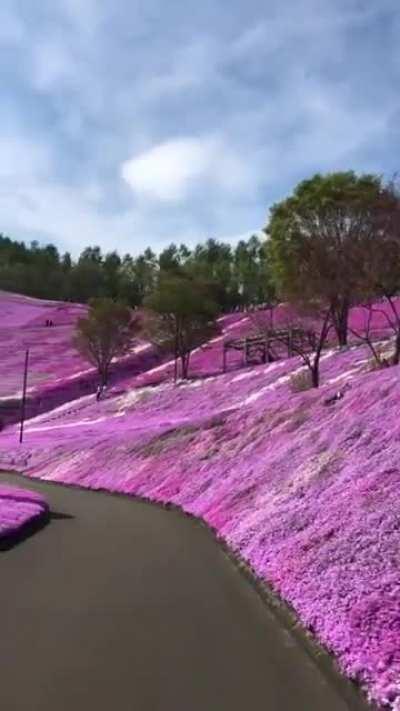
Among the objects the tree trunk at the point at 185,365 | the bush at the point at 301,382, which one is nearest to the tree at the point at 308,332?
the bush at the point at 301,382

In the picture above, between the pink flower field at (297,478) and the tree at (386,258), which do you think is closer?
the pink flower field at (297,478)

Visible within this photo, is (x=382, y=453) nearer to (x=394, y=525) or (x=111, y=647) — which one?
(x=394, y=525)

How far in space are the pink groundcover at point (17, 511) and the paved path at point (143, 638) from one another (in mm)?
1488

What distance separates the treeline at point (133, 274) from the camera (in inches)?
5576

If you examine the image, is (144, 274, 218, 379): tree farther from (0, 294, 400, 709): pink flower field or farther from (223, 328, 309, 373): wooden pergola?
(0, 294, 400, 709): pink flower field

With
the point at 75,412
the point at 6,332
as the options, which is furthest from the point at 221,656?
the point at 6,332

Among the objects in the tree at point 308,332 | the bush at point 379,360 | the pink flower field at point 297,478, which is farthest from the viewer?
the tree at point 308,332

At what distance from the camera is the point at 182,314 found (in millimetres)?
80250

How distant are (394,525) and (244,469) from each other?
14.9 m

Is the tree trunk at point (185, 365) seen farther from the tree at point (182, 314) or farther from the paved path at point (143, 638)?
A: the paved path at point (143, 638)

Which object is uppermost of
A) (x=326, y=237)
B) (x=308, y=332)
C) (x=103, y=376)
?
(x=326, y=237)

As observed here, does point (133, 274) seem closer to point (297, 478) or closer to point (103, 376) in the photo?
point (103, 376)

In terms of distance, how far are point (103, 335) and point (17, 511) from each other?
192 ft

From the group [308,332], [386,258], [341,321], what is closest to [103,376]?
[308,332]
